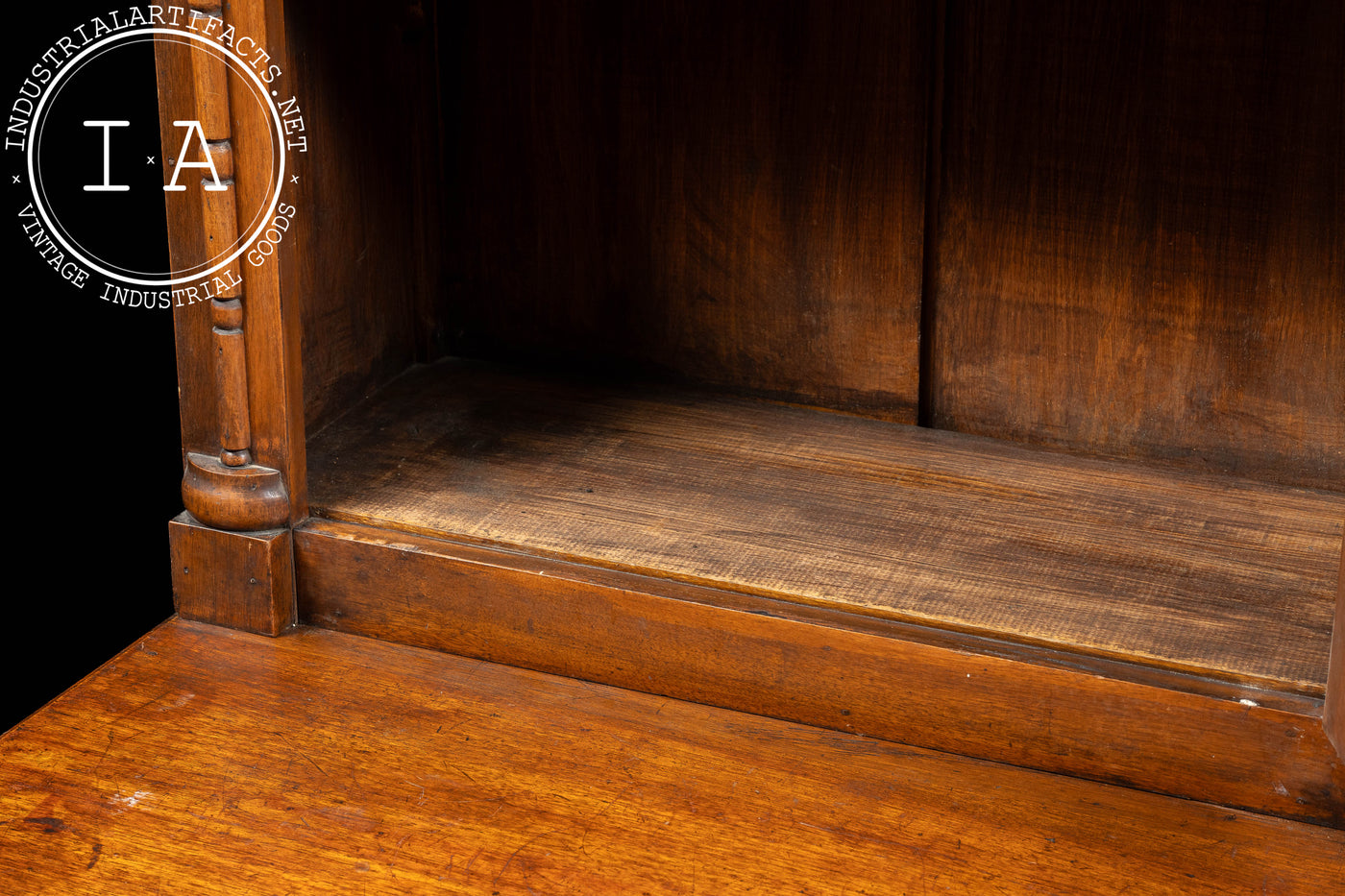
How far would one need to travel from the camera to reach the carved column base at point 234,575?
201 cm

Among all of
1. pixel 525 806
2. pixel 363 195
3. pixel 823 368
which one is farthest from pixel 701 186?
pixel 525 806

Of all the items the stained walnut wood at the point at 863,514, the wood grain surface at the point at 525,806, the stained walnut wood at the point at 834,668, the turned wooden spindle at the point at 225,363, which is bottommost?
the wood grain surface at the point at 525,806

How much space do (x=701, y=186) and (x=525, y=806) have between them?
103cm

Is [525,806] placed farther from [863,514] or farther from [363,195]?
[363,195]

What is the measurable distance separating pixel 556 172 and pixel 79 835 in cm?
121

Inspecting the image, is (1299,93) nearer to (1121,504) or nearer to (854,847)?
(1121,504)

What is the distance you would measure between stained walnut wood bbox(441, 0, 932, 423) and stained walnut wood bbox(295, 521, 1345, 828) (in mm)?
615

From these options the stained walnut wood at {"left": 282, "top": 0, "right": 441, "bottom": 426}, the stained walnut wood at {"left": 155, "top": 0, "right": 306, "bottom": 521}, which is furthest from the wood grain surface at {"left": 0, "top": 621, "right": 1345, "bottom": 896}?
the stained walnut wood at {"left": 282, "top": 0, "right": 441, "bottom": 426}

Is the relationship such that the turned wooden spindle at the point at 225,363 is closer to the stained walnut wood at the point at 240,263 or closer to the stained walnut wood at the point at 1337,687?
the stained walnut wood at the point at 240,263

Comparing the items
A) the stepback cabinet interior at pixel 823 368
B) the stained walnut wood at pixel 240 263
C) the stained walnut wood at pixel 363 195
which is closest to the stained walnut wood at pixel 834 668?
the stepback cabinet interior at pixel 823 368

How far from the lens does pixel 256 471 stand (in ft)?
6.53

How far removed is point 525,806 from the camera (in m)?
1.71

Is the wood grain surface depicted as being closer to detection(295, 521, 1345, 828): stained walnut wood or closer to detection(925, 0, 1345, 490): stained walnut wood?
detection(295, 521, 1345, 828): stained walnut wood

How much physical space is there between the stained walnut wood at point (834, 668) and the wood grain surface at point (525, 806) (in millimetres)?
30
